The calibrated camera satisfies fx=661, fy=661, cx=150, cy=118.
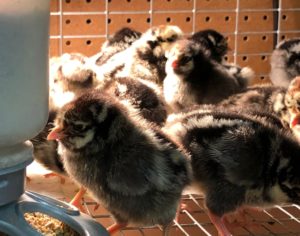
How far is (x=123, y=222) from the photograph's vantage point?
5.38 feet

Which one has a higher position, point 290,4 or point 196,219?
point 290,4

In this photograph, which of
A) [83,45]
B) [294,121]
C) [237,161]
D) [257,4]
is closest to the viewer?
[237,161]

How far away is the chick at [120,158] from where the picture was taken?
151cm

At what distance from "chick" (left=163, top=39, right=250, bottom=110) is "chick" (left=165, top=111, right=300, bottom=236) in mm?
692

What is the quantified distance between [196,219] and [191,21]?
111cm

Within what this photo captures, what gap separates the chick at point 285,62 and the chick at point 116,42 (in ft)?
1.93

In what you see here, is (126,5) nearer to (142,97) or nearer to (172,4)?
(172,4)

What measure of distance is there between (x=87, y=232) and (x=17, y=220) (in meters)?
0.14

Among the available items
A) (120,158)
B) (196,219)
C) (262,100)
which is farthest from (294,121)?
(120,158)

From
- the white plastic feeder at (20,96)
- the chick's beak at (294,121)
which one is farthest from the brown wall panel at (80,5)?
the white plastic feeder at (20,96)

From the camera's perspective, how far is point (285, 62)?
2.71m

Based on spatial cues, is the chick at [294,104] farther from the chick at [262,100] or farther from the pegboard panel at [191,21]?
the pegboard panel at [191,21]

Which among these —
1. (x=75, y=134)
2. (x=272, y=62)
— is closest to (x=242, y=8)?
(x=272, y=62)

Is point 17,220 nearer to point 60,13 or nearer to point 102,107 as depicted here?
point 102,107
